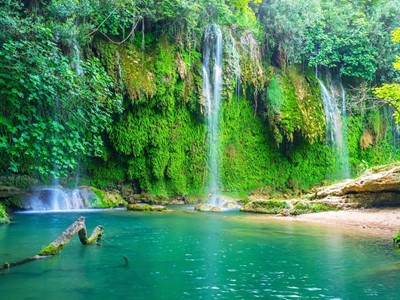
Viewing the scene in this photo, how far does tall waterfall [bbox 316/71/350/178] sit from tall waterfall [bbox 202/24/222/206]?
7.39 m

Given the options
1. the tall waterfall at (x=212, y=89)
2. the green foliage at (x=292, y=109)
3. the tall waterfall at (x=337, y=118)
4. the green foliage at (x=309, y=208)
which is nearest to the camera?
the green foliage at (x=309, y=208)

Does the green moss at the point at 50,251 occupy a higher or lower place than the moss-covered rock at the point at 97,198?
lower

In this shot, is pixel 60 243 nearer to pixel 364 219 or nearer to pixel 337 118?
pixel 364 219

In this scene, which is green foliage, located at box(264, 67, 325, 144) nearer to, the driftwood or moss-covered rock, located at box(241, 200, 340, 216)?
moss-covered rock, located at box(241, 200, 340, 216)

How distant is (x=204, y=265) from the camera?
759 centimetres

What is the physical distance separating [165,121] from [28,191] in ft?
25.1

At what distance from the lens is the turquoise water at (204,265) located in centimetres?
593

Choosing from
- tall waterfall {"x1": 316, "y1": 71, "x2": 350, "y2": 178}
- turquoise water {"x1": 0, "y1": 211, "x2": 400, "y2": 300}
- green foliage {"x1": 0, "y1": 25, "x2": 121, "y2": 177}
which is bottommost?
turquoise water {"x1": 0, "y1": 211, "x2": 400, "y2": 300}

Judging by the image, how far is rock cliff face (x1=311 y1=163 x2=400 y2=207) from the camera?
47.6 ft

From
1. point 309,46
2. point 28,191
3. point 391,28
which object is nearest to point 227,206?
point 28,191

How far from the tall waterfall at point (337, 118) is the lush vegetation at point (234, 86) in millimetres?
506

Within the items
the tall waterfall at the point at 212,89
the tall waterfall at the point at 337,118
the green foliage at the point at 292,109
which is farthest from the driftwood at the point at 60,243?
the tall waterfall at the point at 337,118

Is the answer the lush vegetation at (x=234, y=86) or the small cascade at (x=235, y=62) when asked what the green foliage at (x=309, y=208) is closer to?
the lush vegetation at (x=234, y=86)

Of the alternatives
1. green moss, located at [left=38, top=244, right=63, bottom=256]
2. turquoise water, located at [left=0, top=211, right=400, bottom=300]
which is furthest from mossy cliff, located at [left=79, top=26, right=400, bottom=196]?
green moss, located at [left=38, top=244, right=63, bottom=256]
